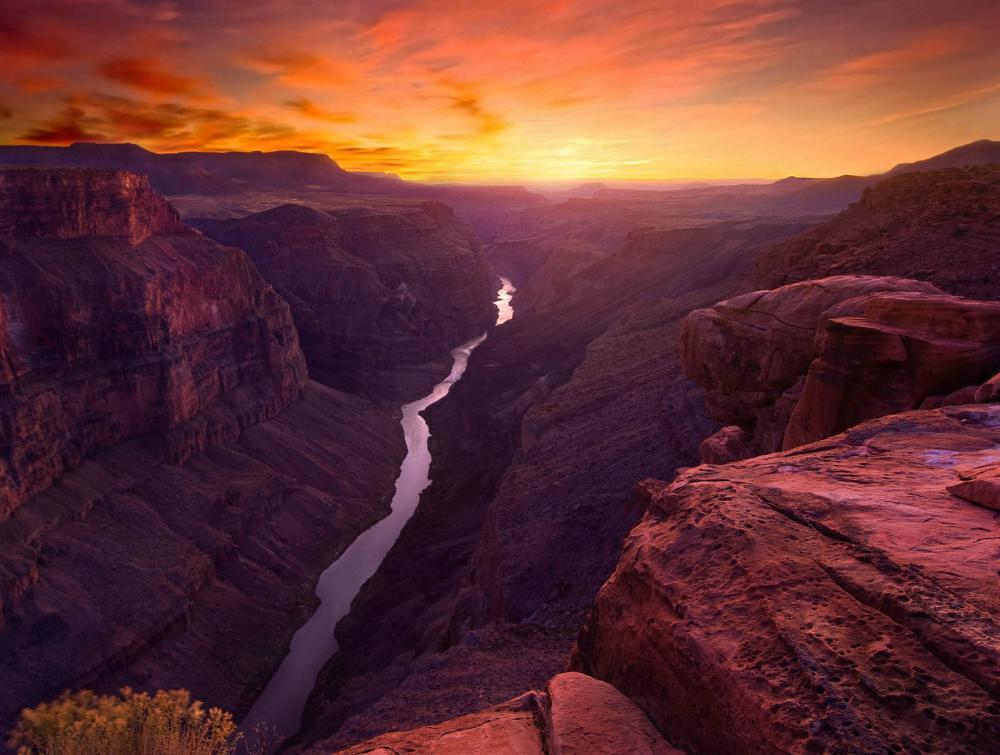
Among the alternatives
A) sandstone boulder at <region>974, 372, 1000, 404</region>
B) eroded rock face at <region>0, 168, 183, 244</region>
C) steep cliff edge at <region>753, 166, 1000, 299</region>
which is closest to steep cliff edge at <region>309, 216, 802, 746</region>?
steep cliff edge at <region>753, 166, 1000, 299</region>

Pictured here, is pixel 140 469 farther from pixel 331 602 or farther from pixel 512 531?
pixel 512 531

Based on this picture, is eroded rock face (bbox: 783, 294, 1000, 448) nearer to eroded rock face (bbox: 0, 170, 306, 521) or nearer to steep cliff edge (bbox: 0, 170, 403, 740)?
steep cliff edge (bbox: 0, 170, 403, 740)

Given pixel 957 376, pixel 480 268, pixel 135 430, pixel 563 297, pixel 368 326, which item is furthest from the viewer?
pixel 480 268

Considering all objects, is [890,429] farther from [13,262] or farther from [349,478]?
[349,478]

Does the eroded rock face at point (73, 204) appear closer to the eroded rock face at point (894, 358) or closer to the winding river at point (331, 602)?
the winding river at point (331, 602)

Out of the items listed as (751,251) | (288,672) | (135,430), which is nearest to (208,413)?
(135,430)

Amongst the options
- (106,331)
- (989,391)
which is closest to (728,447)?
(989,391)
